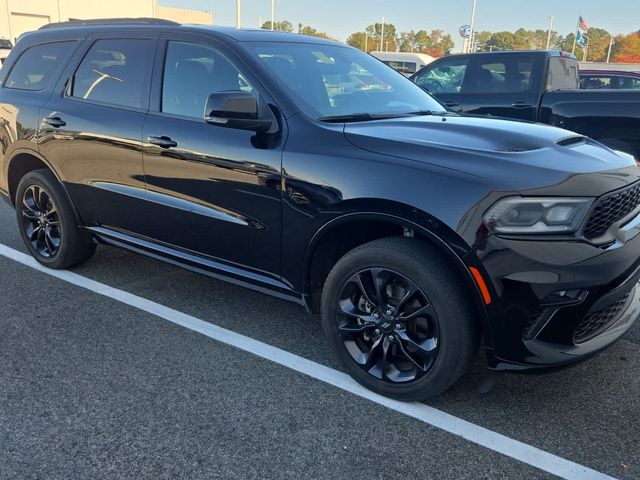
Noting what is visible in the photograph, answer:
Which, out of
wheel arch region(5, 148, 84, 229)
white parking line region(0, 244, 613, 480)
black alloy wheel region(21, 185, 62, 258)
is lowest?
white parking line region(0, 244, 613, 480)

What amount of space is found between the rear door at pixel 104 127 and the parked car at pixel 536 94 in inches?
135

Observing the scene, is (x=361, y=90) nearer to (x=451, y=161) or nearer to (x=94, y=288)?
(x=451, y=161)

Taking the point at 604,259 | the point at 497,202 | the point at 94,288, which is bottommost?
the point at 94,288

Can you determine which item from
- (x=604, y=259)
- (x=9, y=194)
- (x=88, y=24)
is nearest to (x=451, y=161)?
(x=604, y=259)

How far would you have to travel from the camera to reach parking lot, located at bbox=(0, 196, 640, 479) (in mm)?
2422

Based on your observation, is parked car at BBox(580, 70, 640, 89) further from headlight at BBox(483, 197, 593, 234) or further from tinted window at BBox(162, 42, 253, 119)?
A: headlight at BBox(483, 197, 593, 234)

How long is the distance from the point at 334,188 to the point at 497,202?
0.79 metres

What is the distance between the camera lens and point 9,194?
4.81 m

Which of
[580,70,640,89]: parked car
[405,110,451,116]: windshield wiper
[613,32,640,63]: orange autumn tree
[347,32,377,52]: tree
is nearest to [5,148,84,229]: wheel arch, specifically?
[405,110,451,116]: windshield wiper

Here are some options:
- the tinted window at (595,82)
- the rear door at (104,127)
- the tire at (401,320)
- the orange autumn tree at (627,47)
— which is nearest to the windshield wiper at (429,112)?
the tire at (401,320)

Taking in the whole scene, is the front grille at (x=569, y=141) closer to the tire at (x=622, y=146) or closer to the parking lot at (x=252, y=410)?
the parking lot at (x=252, y=410)

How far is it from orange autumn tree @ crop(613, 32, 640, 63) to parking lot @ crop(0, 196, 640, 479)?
2970 inches

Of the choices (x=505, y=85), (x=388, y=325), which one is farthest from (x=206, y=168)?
(x=505, y=85)

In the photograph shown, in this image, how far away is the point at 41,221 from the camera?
4574mm
